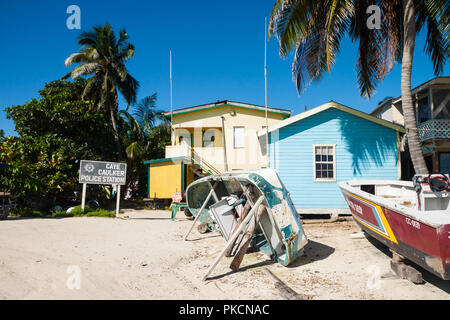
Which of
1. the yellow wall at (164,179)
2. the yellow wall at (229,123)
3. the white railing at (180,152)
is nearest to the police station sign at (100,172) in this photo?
the yellow wall at (164,179)

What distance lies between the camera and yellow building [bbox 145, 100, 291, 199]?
18250 millimetres

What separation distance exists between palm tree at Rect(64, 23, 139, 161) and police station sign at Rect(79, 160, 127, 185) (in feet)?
25.0

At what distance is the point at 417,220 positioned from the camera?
4340 mm

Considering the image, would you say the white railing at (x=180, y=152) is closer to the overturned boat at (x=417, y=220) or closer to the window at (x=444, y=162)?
the overturned boat at (x=417, y=220)

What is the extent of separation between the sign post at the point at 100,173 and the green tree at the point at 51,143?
3.04 metres

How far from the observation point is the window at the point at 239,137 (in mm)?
19641

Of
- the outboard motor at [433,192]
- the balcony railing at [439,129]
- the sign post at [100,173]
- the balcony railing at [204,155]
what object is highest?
the balcony railing at [439,129]

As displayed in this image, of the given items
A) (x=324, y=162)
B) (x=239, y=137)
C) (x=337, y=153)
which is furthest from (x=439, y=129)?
(x=239, y=137)

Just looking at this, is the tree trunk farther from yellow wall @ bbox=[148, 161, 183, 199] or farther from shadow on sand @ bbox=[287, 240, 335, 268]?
shadow on sand @ bbox=[287, 240, 335, 268]

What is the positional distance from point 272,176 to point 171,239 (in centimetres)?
416

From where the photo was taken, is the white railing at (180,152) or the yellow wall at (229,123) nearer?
the white railing at (180,152)

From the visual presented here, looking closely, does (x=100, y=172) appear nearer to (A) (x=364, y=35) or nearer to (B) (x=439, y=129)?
(A) (x=364, y=35)

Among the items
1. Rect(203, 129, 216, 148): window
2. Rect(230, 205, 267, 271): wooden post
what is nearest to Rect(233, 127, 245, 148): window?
Rect(203, 129, 216, 148): window

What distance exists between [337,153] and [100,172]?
10.7 m
